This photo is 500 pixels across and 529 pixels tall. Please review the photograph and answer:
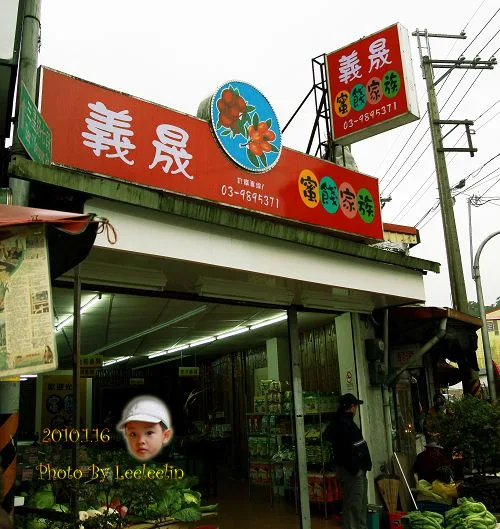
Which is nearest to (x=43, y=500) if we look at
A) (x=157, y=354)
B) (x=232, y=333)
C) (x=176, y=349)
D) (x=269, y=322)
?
(x=157, y=354)

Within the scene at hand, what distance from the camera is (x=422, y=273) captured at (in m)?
8.47

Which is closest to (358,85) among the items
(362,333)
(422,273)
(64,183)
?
(422,273)

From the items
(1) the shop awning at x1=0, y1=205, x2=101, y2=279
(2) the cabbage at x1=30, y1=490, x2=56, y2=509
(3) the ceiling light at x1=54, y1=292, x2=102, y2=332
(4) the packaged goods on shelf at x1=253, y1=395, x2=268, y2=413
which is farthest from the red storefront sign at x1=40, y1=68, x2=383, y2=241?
(4) the packaged goods on shelf at x1=253, y1=395, x2=268, y2=413

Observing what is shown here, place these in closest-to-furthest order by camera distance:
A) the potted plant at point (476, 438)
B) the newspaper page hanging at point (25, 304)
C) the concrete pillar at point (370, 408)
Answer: the newspaper page hanging at point (25, 304) < the potted plant at point (476, 438) < the concrete pillar at point (370, 408)

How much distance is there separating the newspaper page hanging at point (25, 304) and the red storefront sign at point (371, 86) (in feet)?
24.1

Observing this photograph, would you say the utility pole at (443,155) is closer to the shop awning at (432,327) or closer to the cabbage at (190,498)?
the shop awning at (432,327)

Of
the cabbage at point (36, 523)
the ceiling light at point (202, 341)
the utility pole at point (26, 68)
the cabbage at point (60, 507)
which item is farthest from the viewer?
the ceiling light at point (202, 341)

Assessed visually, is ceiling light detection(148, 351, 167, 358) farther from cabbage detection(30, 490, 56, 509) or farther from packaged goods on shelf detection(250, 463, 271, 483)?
cabbage detection(30, 490, 56, 509)

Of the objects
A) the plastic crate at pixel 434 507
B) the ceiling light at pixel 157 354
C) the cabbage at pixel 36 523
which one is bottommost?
the plastic crate at pixel 434 507

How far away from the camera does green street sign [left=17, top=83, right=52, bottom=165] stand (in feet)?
12.3

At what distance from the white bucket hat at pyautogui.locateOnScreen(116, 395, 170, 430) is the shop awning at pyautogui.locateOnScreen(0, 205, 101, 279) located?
2530 mm

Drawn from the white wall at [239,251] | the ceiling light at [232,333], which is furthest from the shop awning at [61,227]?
the ceiling light at [232,333]

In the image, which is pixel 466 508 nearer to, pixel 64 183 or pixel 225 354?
pixel 64 183
